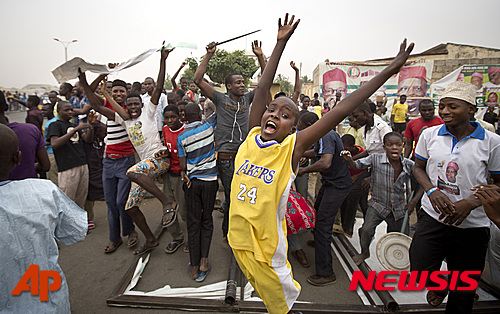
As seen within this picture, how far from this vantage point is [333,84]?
45.9 ft

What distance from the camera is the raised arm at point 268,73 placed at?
2104 mm

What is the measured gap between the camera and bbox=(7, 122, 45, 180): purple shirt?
2697 mm

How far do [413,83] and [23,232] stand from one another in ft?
52.6

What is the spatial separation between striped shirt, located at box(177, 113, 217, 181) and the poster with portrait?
11.8 meters

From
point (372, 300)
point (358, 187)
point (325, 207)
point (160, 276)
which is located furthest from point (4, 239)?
point (358, 187)

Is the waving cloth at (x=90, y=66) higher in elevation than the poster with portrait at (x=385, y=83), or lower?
lower

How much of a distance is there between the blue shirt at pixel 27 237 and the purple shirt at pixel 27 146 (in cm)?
138

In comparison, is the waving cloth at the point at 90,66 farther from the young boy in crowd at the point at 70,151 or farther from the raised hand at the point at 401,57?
the raised hand at the point at 401,57

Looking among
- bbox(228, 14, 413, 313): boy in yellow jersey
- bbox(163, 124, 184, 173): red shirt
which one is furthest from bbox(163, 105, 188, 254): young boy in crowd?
bbox(228, 14, 413, 313): boy in yellow jersey

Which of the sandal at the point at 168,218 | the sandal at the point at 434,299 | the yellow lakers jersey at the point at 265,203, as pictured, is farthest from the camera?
the sandal at the point at 168,218

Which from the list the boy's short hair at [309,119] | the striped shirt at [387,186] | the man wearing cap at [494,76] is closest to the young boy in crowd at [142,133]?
the boy's short hair at [309,119]

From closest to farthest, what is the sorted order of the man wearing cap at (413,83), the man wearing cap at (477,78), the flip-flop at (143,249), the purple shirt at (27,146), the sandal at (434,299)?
the sandal at (434,299)
the purple shirt at (27,146)
the flip-flop at (143,249)
the man wearing cap at (477,78)
the man wearing cap at (413,83)

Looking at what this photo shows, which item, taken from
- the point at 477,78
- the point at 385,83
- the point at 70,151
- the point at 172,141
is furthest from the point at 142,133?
the point at 477,78

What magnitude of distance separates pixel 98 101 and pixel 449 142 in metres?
4.15
